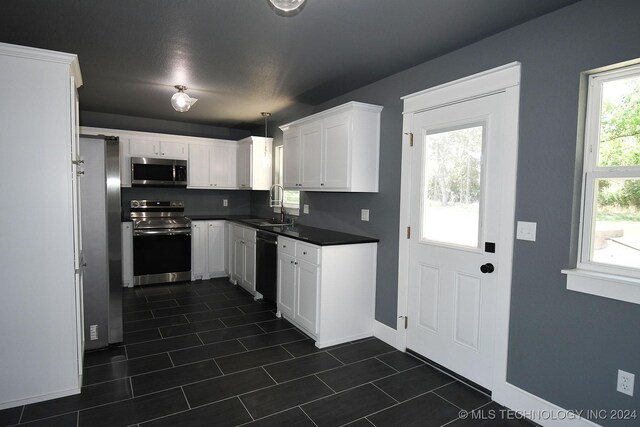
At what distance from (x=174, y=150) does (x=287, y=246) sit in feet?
9.78

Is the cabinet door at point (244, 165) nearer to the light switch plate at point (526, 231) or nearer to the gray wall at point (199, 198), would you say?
the gray wall at point (199, 198)

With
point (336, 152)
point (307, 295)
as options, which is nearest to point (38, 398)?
point (307, 295)

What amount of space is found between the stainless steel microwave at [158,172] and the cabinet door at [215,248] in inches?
32.3

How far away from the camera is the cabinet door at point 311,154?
3832 mm

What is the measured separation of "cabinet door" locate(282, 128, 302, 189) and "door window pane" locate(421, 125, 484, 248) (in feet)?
5.59

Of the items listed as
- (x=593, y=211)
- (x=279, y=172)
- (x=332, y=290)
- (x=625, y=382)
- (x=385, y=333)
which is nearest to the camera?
(x=625, y=382)

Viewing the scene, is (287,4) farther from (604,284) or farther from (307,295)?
(307,295)

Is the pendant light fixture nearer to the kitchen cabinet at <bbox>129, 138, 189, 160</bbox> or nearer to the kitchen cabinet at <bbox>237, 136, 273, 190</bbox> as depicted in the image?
the kitchen cabinet at <bbox>237, 136, 273, 190</bbox>

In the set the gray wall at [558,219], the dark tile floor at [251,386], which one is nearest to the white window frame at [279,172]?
the dark tile floor at [251,386]

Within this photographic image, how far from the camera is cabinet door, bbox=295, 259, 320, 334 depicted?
3.28 m

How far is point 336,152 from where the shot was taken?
3.54 metres

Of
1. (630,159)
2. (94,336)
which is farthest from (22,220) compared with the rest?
(630,159)

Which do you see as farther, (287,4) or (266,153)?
(266,153)

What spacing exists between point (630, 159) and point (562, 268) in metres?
0.67
